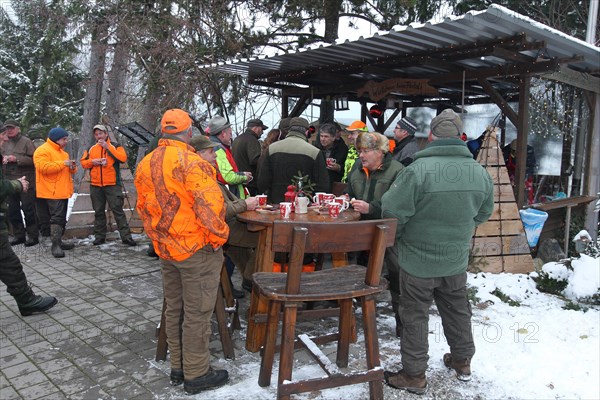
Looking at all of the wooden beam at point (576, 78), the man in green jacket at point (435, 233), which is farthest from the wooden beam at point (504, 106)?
the man in green jacket at point (435, 233)

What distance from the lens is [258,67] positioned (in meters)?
7.78

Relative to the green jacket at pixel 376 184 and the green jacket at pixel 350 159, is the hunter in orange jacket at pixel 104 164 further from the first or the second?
the green jacket at pixel 376 184

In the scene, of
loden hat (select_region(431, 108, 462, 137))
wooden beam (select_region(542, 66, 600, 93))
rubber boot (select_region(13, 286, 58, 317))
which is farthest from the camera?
wooden beam (select_region(542, 66, 600, 93))

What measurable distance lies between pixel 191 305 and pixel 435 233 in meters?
1.63

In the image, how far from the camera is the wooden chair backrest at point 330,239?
256 cm

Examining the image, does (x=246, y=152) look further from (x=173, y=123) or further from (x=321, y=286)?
(x=321, y=286)

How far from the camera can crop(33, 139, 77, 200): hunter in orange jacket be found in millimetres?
6270

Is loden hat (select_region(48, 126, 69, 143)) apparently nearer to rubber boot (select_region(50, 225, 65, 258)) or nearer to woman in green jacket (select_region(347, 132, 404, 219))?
rubber boot (select_region(50, 225, 65, 258))

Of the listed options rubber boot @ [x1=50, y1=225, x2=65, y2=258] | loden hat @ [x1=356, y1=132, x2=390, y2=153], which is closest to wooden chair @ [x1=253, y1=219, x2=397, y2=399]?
loden hat @ [x1=356, y1=132, x2=390, y2=153]

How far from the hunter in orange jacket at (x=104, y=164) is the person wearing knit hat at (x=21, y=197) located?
0.92 m

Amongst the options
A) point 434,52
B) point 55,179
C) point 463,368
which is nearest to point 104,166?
point 55,179

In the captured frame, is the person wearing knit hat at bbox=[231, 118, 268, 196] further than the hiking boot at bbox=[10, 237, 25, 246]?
No

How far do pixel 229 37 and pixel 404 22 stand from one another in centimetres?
393

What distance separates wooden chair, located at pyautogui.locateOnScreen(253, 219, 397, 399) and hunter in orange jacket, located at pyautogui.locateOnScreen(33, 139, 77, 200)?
4595mm
